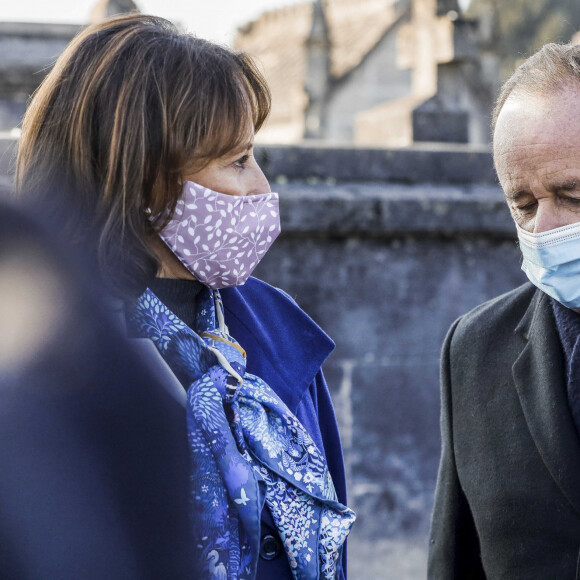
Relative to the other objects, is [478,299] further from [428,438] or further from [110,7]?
[110,7]

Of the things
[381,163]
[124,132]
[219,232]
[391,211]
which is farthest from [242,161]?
[381,163]

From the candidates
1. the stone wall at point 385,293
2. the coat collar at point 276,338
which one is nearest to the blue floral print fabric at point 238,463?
the coat collar at point 276,338

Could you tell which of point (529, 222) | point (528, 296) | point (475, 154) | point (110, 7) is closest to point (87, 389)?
point (529, 222)

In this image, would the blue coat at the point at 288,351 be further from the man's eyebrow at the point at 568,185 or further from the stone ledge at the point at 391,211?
the stone ledge at the point at 391,211

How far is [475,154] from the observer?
543 cm

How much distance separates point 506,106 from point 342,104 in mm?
21236

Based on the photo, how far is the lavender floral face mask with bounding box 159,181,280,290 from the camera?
221 centimetres

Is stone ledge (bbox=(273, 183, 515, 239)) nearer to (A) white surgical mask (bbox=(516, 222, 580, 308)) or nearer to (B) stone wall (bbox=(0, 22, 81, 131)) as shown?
(A) white surgical mask (bbox=(516, 222, 580, 308))

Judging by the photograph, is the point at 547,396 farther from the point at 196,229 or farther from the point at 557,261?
the point at 196,229

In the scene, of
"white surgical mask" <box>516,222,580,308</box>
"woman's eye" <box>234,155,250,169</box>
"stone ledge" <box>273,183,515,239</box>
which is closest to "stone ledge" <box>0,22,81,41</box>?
"stone ledge" <box>273,183,515,239</box>

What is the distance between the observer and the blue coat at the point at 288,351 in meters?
2.42

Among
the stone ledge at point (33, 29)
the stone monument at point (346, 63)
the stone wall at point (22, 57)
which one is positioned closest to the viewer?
the stone wall at point (22, 57)

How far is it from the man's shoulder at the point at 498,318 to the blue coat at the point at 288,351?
433 mm

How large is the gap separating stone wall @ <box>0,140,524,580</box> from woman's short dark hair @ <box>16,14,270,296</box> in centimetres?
269
